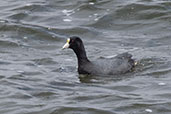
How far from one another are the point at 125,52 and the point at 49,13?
4.38 m

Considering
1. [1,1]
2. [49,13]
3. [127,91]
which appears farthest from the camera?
→ [1,1]

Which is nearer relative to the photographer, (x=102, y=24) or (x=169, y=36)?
(x=169, y=36)

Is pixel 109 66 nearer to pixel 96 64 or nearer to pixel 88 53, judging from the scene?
pixel 96 64

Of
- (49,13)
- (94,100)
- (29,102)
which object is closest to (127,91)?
(94,100)

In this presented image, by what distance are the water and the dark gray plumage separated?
7.1 inches

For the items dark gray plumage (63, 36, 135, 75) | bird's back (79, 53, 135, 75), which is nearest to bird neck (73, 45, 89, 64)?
dark gray plumage (63, 36, 135, 75)

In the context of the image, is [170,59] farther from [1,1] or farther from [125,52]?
[1,1]

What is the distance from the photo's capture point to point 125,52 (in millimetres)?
14164

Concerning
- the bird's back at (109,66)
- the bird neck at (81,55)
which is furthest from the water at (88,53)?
the bird neck at (81,55)

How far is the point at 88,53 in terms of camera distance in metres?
14.7

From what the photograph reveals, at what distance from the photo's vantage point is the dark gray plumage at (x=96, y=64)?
13.0m

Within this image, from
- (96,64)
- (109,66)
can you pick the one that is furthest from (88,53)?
(109,66)

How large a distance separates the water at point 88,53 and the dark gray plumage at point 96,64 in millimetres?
181

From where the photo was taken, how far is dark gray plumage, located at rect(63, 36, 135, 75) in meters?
13.0
